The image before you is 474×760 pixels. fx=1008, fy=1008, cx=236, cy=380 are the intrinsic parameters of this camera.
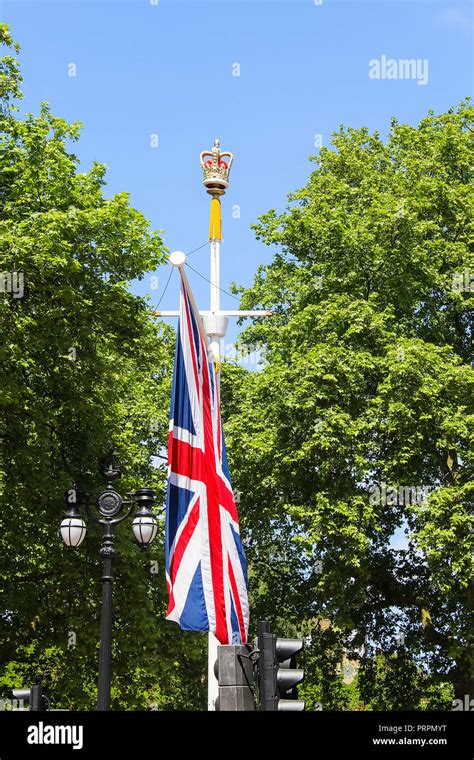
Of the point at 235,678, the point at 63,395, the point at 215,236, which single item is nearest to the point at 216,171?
the point at 215,236

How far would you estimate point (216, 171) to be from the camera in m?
19.1

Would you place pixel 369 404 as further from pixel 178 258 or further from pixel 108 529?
pixel 178 258

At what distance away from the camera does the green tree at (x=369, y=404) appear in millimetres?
23781

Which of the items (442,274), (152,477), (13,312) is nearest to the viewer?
(13,312)

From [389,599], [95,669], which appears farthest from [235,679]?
[389,599]

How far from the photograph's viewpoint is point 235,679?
27.9 feet

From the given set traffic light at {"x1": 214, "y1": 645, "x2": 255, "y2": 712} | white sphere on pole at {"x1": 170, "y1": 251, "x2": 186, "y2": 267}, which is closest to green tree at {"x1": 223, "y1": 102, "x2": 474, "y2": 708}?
white sphere on pole at {"x1": 170, "y1": 251, "x2": 186, "y2": 267}

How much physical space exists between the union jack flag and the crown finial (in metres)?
6.22

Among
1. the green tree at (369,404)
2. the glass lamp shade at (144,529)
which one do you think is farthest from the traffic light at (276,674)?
the green tree at (369,404)

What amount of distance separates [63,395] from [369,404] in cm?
739

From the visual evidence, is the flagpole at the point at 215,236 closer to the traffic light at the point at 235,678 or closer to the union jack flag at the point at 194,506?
the union jack flag at the point at 194,506

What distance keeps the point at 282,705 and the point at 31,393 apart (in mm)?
15603

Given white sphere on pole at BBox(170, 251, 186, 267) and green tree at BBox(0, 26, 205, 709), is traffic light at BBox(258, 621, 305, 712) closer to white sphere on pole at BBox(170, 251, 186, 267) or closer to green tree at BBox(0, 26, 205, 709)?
white sphere on pole at BBox(170, 251, 186, 267)
